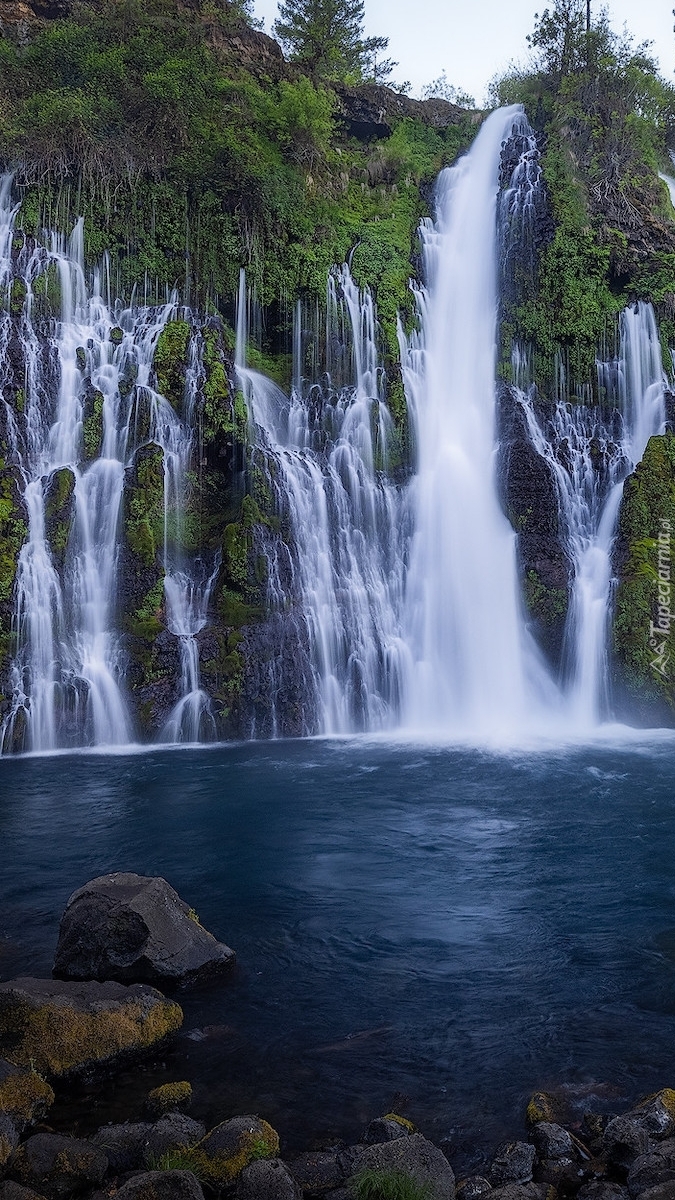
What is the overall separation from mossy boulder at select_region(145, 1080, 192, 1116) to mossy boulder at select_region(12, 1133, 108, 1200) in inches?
23.3

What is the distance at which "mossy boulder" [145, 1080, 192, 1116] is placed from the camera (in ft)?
17.4

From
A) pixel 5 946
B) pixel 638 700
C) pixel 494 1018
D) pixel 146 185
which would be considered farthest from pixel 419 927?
pixel 146 185

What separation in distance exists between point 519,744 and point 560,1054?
10.9m

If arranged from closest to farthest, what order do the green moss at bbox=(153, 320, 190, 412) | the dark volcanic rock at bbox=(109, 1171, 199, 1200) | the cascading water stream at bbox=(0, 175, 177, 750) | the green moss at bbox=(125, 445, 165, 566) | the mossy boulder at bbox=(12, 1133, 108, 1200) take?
1. the dark volcanic rock at bbox=(109, 1171, 199, 1200)
2. the mossy boulder at bbox=(12, 1133, 108, 1200)
3. the cascading water stream at bbox=(0, 175, 177, 750)
4. the green moss at bbox=(125, 445, 165, 566)
5. the green moss at bbox=(153, 320, 190, 412)

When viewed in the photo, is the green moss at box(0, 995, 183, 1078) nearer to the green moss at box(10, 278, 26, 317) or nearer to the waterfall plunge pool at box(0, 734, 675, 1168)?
the waterfall plunge pool at box(0, 734, 675, 1168)

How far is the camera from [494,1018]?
21.7 feet

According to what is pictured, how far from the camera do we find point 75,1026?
5793mm

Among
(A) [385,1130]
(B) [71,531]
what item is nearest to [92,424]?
(B) [71,531]

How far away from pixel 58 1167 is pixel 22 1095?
79 centimetres

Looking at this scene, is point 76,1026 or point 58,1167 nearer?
point 58,1167

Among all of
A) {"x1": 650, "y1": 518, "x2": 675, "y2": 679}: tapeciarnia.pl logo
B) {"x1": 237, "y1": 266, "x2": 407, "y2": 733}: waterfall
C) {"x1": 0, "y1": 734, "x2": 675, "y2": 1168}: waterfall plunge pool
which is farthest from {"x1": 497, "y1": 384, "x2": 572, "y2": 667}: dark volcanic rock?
{"x1": 0, "y1": 734, "x2": 675, "y2": 1168}: waterfall plunge pool

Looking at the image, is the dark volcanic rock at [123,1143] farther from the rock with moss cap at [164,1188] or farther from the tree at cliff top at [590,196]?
the tree at cliff top at [590,196]

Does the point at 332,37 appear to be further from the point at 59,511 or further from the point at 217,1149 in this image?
the point at 217,1149

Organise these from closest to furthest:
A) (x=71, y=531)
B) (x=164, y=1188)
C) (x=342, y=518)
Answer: (x=164, y=1188), (x=71, y=531), (x=342, y=518)
